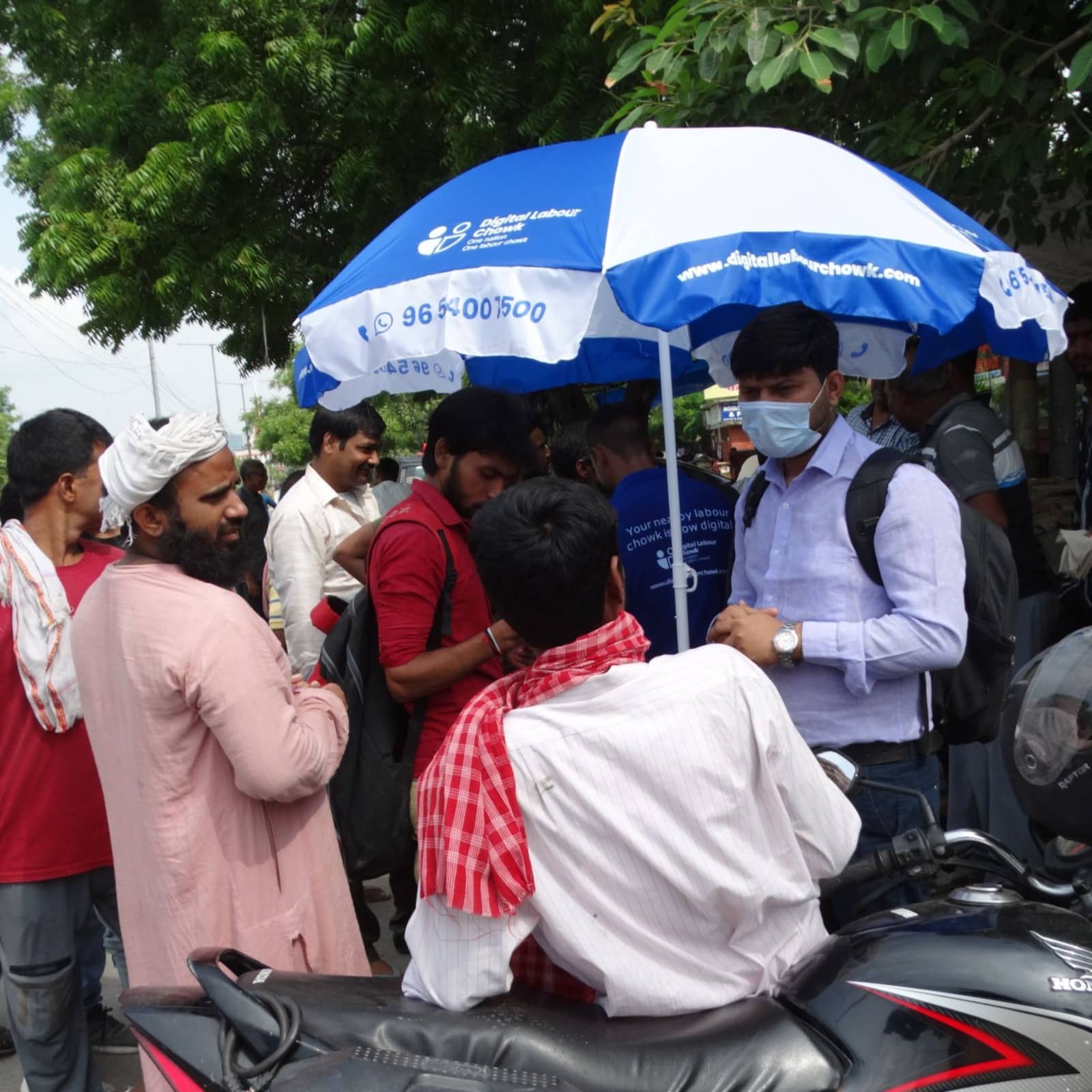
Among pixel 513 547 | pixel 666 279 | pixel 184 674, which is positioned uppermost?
pixel 666 279

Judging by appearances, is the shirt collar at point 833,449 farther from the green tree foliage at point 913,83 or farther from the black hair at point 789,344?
the green tree foliage at point 913,83

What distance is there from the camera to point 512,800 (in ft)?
5.28

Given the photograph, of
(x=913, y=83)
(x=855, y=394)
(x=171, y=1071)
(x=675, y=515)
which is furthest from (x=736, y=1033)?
(x=855, y=394)

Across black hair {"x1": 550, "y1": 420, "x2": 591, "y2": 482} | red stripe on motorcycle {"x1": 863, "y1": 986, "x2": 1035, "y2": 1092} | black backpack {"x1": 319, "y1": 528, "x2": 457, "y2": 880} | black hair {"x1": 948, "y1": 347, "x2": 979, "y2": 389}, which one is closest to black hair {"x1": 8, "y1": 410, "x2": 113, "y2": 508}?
black backpack {"x1": 319, "y1": 528, "x2": 457, "y2": 880}

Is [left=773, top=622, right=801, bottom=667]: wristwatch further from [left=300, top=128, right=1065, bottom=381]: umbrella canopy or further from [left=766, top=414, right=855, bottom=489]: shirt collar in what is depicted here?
[left=300, top=128, right=1065, bottom=381]: umbrella canopy

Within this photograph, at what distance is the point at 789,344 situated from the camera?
2.68 metres

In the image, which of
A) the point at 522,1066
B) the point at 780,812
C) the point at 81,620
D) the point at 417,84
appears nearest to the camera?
the point at 522,1066

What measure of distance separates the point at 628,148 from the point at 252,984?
7.33ft

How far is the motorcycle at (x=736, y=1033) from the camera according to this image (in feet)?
5.00

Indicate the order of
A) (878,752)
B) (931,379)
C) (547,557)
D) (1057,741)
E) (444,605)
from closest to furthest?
(547,557) < (1057,741) < (878,752) < (444,605) < (931,379)

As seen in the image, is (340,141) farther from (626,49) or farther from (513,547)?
(513,547)

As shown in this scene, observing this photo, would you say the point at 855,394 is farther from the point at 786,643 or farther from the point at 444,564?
the point at 786,643

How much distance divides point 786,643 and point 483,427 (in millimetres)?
1034

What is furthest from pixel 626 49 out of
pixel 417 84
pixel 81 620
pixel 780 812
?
pixel 417 84
